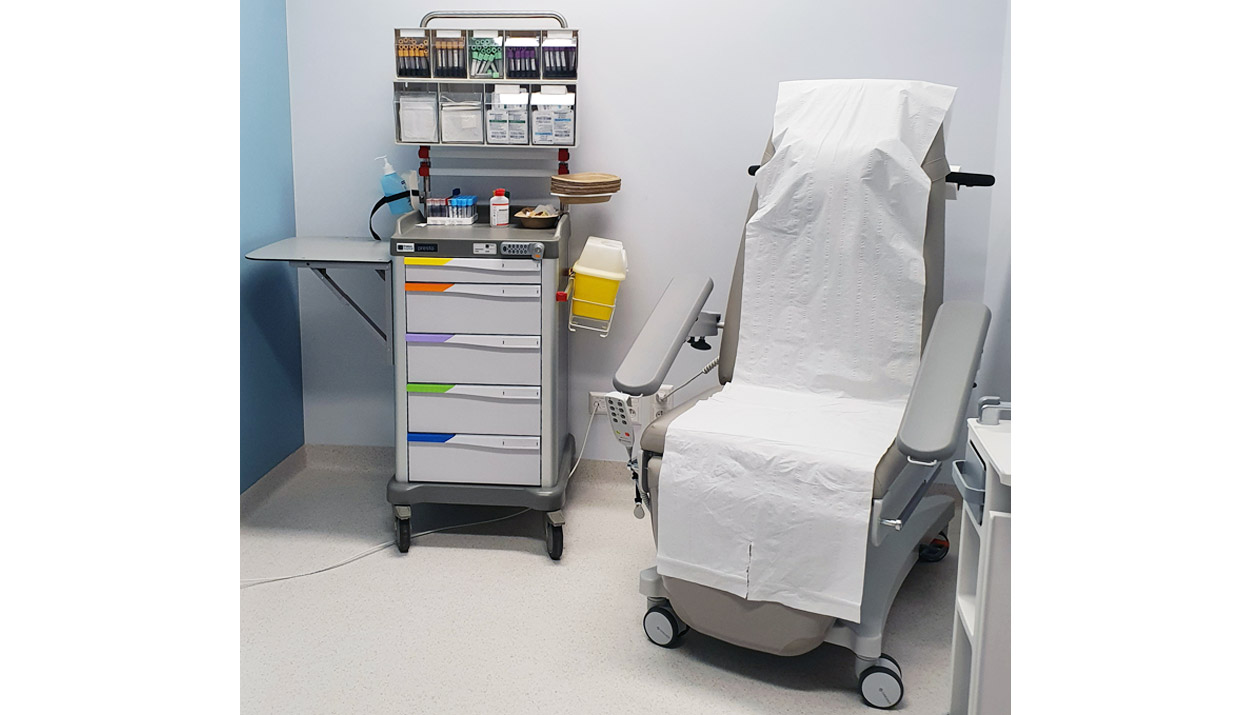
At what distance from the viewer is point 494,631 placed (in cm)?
246

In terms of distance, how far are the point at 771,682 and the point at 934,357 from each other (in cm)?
88

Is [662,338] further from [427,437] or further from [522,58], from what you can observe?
[522,58]

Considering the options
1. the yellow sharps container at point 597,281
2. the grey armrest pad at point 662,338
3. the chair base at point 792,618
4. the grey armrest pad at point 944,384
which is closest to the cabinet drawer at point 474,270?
the yellow sharps container at point 597,281

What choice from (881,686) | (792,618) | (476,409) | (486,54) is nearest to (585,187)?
(486,54)

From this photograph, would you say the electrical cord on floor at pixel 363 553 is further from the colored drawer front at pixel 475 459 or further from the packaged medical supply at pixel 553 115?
the packaged medical supply at pixel 553 115

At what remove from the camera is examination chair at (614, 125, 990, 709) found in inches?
78.6

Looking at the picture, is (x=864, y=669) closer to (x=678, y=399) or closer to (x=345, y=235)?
(x=678, y=399)

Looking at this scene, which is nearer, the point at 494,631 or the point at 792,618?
the point at 792,618

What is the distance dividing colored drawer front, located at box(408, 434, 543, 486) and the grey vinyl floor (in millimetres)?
247

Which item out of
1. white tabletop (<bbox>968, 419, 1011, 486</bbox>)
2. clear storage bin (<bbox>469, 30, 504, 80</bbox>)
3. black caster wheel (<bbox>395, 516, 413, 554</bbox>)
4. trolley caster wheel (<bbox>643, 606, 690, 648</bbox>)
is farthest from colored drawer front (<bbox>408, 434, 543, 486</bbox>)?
white tabletop (<bbox>968, 419, 1011, 486</bbox>)

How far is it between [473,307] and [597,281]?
421 mm

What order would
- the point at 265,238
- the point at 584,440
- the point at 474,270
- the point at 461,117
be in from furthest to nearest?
the point at 584,440 → the point at 265,238 → the point at 461,117 → the point at 474,270
